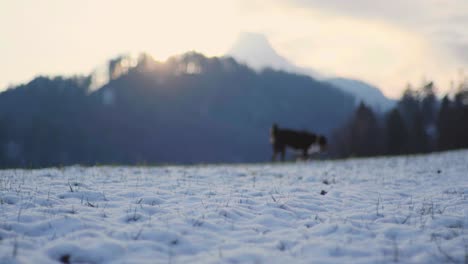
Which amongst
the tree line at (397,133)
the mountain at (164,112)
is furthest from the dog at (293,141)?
the mountain at (164,112)

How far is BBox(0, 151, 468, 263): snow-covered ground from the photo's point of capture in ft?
12.6

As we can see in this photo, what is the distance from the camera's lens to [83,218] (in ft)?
16.0

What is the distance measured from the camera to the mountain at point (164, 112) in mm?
104312

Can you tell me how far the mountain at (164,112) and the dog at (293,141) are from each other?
214 ft

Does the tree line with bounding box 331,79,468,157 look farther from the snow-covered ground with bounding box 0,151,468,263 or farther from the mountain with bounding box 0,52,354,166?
the snow-covered ground with bounding box 0,151,468,263

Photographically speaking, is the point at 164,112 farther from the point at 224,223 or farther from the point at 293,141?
the point at 224,223

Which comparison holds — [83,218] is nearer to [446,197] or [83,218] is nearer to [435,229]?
[435,229]

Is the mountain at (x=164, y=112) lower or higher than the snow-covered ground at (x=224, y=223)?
higher

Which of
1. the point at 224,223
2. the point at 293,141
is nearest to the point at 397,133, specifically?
the point at 293,141

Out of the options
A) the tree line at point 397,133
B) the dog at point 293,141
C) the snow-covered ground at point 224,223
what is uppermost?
the tree line at point 397,133

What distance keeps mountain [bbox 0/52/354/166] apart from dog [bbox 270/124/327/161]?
2569 inches

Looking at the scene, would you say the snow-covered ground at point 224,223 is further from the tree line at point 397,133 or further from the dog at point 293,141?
the tree line at point 397,133

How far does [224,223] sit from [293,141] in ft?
60.0

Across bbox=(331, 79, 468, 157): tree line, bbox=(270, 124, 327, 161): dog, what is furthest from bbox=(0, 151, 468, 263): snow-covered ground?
bbox=(331, 79, 468, 157): tree line
